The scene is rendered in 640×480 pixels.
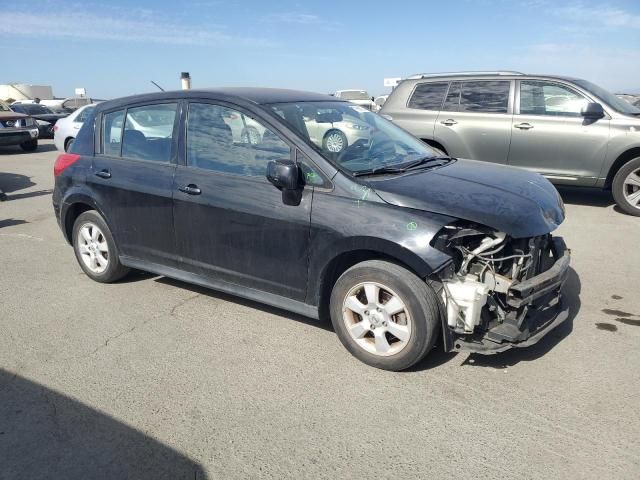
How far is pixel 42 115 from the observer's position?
22.7 meters

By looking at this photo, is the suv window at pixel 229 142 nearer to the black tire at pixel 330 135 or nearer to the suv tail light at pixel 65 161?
the black tire at pixel 330 135

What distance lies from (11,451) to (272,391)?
141cm

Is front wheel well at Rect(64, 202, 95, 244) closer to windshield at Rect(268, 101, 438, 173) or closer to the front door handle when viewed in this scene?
the front door handle

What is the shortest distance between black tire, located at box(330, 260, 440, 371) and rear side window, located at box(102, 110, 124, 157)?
2579 mm

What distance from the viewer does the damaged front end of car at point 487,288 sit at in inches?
125

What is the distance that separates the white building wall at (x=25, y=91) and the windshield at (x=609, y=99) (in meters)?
50.0

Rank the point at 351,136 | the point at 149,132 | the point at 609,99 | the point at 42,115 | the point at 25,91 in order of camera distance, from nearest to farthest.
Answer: the point at 351,136
the point at 149,132
the point at 609,99
the point at 42,115
the point at 25,91

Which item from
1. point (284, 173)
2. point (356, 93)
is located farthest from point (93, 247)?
point (356, 93)

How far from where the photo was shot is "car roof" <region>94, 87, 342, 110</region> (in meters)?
4.04

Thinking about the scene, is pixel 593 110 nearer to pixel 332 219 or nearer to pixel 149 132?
pixel 332 219

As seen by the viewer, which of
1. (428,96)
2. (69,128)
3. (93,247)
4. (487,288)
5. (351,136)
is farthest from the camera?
(69,128)

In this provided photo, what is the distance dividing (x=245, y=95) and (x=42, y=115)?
72.7 feet

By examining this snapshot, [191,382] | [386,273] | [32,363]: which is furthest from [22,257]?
[386,273]

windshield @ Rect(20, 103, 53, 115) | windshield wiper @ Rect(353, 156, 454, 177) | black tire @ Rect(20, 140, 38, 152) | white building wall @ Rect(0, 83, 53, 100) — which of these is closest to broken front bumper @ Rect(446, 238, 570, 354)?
windshield wiper @ Rect(353, 156, 454, 177)
